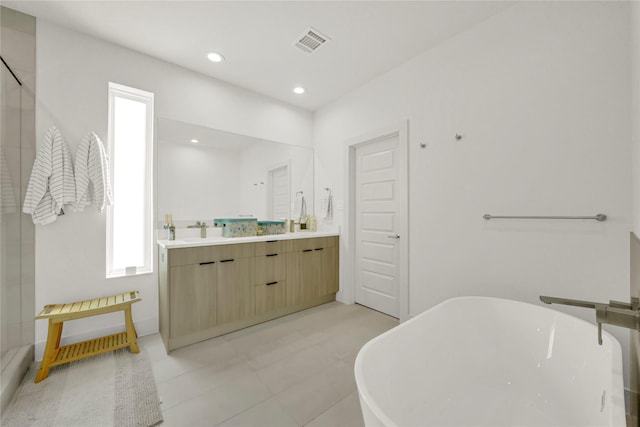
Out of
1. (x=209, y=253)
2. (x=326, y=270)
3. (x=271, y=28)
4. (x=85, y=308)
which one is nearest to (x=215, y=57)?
(x=271, y=28)

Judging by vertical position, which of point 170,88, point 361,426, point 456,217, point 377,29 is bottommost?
point 361,426

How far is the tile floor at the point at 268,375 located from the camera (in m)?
1.42

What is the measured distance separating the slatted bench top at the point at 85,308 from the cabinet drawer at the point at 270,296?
1022 mm

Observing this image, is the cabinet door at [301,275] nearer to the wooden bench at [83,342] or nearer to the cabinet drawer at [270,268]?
the cabinet drawer at [270,268]

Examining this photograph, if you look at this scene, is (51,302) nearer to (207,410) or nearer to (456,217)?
(207,410)

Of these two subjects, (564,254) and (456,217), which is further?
(456,217)

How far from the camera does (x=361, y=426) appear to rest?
1.35 m

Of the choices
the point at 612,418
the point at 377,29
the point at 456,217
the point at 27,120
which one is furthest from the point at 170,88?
the point at 612,418

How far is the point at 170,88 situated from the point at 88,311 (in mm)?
2080

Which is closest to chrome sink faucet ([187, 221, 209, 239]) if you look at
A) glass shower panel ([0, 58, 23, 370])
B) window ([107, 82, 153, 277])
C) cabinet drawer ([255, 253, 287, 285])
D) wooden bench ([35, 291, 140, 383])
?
window ([107, 82, 153, 277])

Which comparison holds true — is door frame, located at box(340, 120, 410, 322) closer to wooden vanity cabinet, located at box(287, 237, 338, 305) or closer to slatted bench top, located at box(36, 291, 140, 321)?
wooden vanity cabinet, located at box(287, 237, 338, 305)

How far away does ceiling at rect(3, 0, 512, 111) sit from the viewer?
1.83m

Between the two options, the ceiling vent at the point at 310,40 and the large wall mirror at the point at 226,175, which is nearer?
→ the ceiling vent at the point at 310,40

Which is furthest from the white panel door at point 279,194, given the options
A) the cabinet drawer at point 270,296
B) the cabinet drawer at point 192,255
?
the cabinet drawer at point 192,255
